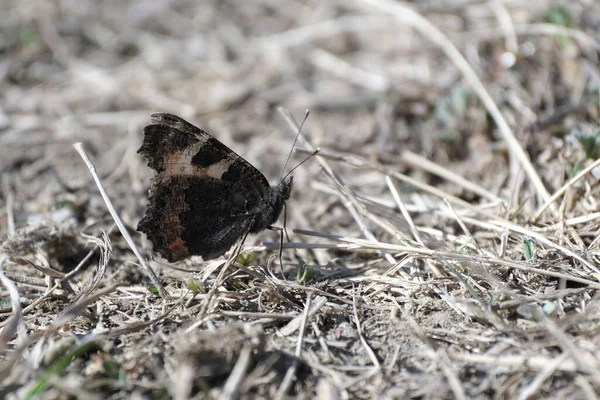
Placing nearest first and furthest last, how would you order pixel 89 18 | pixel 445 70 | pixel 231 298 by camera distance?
pixel 231 298
pixel 445 70
pixel 89 18

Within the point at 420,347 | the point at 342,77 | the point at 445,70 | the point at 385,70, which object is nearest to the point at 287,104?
the point at 342,77

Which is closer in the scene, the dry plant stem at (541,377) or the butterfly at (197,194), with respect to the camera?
the dry plant stem at (541,377)

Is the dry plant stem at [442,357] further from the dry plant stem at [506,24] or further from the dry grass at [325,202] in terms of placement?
the dry plant stem at [506,24]

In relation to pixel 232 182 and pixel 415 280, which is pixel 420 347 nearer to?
pixel 415 280

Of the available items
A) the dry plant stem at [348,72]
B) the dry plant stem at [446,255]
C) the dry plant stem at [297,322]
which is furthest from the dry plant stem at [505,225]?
the dry plant stem at [348,72]

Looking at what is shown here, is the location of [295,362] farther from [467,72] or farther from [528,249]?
[467,72]

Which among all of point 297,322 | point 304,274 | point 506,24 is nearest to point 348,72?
point 506,24
